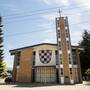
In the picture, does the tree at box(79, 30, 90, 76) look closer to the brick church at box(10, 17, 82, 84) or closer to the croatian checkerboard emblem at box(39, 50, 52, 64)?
the brick church at box(10, 17, 82, 84)

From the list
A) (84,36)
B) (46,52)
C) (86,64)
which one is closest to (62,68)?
(46,52)

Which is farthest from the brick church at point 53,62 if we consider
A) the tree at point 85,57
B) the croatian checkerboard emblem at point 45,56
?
the tree at point 85,57

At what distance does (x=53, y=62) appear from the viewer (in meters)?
29.8

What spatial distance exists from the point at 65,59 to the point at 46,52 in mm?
3611

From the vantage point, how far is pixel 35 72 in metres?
29.7

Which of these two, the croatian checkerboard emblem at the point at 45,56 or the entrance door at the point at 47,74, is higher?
the croatian checkerboard emblem at the point at 45,56

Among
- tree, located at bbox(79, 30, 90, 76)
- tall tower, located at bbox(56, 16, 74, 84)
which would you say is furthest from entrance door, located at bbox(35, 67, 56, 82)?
tree, located at bbox(79, 30, 90, 76)

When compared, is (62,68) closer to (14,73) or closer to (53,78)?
(53,78)

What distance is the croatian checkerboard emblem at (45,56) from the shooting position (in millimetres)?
29736

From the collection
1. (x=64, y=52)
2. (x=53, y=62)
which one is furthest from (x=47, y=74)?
(x=64, y=52)

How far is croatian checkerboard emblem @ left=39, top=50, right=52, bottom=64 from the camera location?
97.6ft

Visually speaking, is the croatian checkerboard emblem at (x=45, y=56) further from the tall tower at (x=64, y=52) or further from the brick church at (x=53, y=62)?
the tall tower at (x=64, y=52)

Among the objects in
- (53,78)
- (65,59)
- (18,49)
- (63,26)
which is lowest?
(53,78)

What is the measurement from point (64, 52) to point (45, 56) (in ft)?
10.8
